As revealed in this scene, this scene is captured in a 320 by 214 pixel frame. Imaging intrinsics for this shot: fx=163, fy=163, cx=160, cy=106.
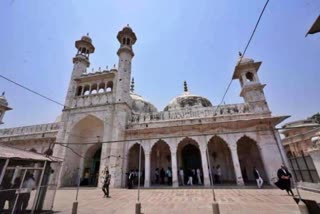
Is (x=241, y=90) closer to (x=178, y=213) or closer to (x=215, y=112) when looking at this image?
(x=215, y=112)

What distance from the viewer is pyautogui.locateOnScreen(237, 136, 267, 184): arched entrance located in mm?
15877

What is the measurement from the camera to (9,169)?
5.15 metres

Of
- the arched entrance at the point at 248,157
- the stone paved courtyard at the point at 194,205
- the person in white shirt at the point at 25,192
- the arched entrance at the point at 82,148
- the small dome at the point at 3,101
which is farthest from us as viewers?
the small dome at the point at 3,101

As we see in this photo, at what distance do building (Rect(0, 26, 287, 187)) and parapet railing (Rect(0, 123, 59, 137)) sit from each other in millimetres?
136

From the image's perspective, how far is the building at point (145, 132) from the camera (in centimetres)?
1405

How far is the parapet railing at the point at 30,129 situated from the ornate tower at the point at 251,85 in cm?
2201

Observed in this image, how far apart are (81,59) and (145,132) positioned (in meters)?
13.6

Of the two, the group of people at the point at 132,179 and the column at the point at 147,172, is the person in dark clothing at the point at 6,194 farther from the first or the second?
the column at the point at 147,172

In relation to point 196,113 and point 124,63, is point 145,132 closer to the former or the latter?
point 196,113

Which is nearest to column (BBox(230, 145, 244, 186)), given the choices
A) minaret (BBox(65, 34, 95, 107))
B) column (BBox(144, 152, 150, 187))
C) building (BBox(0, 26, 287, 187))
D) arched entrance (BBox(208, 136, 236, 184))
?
building (BBox(0, 26, 287, 187))

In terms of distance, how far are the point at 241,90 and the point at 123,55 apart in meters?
14.0

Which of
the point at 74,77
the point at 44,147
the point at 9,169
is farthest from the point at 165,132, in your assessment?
the point at 44,147

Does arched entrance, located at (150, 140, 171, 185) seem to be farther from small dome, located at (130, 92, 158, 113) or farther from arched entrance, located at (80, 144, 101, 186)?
small dome, located at (130, 92, 158, 113)

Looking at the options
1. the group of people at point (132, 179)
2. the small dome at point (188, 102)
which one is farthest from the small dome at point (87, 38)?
the group of people at point (132, 179)
